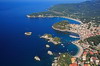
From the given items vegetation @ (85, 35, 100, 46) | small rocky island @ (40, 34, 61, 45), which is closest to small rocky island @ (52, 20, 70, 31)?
small rocky island @ (40, 34, 61, 45)

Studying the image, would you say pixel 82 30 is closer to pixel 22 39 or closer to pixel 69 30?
pixel 69 30

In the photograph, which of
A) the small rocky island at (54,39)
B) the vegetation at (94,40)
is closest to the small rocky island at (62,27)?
the small rocky island at (54,39)

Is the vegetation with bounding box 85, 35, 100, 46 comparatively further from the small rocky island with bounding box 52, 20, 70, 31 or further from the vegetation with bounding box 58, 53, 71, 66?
the small rocky island with bounding box 52, 20, 70, 31

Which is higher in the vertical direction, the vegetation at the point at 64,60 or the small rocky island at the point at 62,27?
the vegetation at the point at 64,60

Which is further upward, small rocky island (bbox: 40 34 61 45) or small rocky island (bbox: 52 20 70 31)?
small rocky island (bbox: 40 34 61 45)

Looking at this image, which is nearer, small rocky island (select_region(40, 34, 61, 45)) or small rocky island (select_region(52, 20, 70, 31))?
small rocky island (select_region(40, 34, 61, 45))

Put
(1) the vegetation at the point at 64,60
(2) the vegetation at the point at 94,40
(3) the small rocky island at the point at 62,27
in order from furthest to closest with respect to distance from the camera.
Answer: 1. (3) the small rocky island at the point at 62,27
2. (2) the vegetation at the point at 94,40
3. (1) the vegetation at the point at 64,60

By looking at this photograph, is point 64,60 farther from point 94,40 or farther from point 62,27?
point 62,27

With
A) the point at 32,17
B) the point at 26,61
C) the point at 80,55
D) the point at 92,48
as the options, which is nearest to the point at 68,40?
the point at 92,48

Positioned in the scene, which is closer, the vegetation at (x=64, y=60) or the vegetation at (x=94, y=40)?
the vegetation at (x=64, y=60)

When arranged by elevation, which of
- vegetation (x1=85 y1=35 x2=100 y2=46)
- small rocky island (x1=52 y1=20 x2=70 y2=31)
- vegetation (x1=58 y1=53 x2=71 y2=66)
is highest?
vegetation (x1=58 y1=53 x2=71 y2=66)

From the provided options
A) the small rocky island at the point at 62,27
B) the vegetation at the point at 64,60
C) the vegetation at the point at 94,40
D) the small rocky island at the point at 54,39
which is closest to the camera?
the vegetation at the point at 64,60

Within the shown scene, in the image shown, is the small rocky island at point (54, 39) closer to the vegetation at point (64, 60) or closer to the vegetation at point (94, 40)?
the vegetation at point (94, 40)
